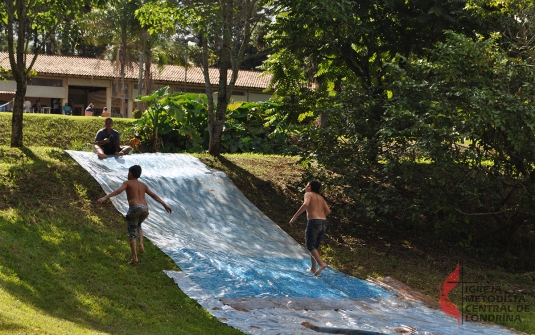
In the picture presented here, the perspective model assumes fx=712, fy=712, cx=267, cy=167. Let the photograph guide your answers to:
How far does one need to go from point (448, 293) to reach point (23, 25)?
10.6m

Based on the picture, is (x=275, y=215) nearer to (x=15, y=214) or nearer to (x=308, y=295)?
(x=308, y=295)

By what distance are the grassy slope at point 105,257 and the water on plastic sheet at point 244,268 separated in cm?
43

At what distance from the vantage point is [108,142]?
16.0 m

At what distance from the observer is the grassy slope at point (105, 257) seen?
8939 mm

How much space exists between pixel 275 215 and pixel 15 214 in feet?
19.1

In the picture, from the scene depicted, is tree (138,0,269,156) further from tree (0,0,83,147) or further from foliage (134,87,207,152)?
foliage (134,87,207,152)

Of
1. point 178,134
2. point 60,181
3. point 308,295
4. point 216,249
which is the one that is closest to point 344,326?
point 308,295

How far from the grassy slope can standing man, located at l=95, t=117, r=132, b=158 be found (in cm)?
79

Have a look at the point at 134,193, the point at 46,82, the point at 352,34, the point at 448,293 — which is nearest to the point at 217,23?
the point at 352,34

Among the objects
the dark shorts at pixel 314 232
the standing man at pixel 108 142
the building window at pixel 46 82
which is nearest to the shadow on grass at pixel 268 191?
the standing man at pixel 108 142

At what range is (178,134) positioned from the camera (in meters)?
22.5

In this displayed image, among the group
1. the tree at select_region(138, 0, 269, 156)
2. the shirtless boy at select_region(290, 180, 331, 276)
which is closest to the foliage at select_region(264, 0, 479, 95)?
the tree at select_region(138, 0, 269, 156)

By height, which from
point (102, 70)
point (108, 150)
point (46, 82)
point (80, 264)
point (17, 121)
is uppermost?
point (102, 70)

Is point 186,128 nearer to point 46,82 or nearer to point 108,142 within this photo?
point 108,142
